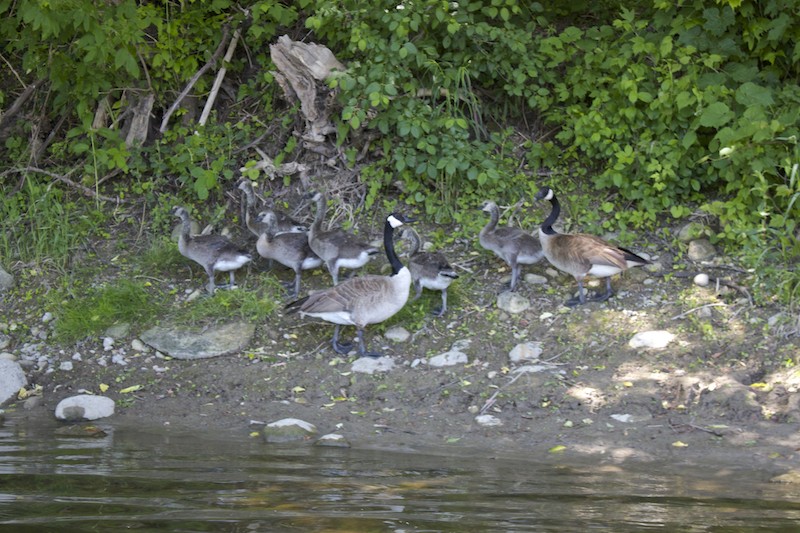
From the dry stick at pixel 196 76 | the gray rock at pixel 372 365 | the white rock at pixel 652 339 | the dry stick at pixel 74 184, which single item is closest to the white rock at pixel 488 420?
the gray rock at pixel 372 365

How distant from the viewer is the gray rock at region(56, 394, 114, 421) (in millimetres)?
8625

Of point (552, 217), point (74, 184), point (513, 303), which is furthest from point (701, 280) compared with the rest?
point (74, 184)

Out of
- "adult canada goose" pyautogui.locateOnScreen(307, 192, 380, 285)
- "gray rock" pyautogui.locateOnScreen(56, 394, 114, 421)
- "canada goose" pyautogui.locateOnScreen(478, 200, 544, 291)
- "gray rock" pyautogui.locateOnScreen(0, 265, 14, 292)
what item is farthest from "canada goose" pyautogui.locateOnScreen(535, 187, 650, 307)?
"gray rock" pyautogui.locateOnScreen(0, 265, 14, 292)

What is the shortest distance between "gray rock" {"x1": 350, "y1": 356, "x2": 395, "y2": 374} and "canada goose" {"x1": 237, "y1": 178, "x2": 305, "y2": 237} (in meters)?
2.21

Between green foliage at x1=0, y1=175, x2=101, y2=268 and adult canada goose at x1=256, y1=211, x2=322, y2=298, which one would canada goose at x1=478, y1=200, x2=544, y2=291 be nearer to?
adult canada goose at x1=256, y1=211, x2=322, y2=298

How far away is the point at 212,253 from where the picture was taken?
10.3 meters

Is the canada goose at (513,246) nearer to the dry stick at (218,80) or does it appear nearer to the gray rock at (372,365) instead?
the gray rock at (372,365)

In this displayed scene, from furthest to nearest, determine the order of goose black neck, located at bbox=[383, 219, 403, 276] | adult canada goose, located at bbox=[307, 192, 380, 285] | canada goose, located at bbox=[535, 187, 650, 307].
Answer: adult canada goose, located at bbox=[307, 192, 380, 285], canada goose, located at bbox=[535, 187, 650, 307], goose black neck, located at bbox=[383, 219, 403, 276]

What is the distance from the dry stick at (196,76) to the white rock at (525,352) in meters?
5.72

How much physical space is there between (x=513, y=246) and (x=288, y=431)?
3.20 metres

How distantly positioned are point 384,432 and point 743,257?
162 inches

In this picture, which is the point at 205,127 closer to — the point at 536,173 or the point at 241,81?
the point at 241,81

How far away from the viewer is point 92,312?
1001 centimetres

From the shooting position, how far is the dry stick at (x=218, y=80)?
40.8 feet
